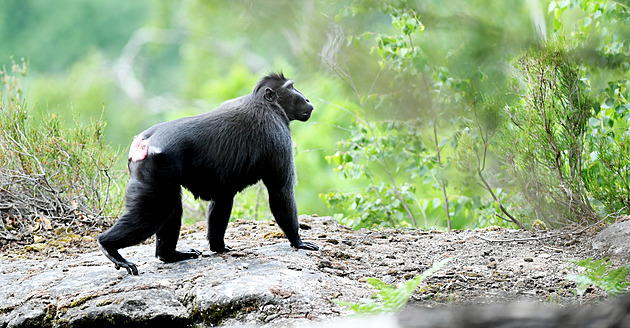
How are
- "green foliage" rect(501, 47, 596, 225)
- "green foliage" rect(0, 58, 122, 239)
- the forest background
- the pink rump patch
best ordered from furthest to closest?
1. "green foliage" rect(0, 58, 122, 239)
2. "green foliage" rect(501, 47, 596, 225)
3. the forest background
4. the pink rump patch

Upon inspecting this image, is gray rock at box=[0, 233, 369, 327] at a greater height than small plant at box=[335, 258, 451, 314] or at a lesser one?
lesser

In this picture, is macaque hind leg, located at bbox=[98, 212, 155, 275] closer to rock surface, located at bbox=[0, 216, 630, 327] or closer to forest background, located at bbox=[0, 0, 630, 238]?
rock surface, located at bbox=[0, 216, 630, 327]

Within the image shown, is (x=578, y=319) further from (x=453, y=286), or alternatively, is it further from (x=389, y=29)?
(x=389, y=29)

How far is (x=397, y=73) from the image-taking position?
24.2 ft

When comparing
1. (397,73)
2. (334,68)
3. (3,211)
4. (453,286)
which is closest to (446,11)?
(453,286)

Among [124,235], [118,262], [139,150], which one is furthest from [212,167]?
[118,262]

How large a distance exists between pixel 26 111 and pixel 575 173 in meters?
5.33

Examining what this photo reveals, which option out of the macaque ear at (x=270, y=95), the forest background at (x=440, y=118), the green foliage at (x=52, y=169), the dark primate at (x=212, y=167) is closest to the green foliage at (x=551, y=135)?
the forest background at (x=440, y=118)

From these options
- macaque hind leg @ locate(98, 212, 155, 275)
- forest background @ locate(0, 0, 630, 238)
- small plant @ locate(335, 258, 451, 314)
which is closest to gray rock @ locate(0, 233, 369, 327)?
macaque hind leg @ locate(98, 212, 155, 275)

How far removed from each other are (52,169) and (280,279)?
11.6 feet

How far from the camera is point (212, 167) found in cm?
436

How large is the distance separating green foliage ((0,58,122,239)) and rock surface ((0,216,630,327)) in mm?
903

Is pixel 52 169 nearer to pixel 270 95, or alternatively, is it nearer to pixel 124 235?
pixel 124 235

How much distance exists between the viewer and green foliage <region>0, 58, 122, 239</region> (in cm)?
595
